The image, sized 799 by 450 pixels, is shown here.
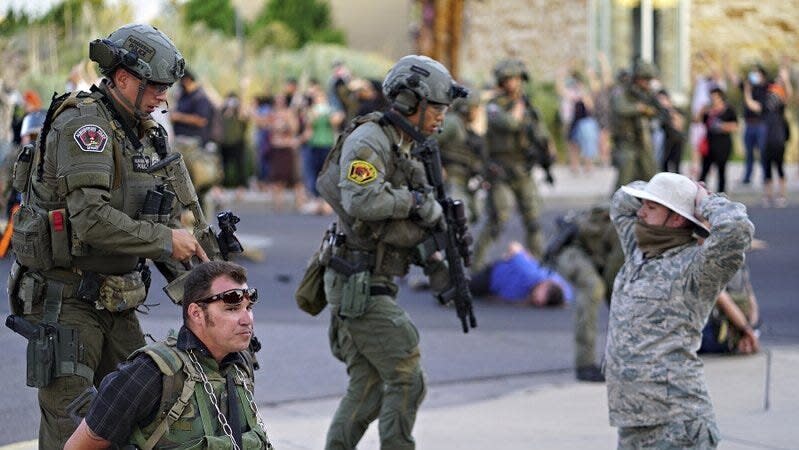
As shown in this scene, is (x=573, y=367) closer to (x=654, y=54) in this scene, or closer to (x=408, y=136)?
(x=408, y=136)

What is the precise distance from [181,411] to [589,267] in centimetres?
519

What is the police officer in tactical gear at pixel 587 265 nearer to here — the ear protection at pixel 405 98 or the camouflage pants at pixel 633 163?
the ear protection at pixel 405 98

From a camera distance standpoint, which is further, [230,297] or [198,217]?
[198,217]

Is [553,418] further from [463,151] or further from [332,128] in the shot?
[332,128]

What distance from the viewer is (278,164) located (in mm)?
20688

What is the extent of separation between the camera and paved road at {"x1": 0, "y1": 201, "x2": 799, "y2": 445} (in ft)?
28.2

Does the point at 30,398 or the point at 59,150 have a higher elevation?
the point at 59,150

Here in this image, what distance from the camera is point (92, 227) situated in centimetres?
533

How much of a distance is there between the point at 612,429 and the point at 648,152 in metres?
7.70

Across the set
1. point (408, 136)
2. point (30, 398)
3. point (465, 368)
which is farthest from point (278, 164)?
point (408, 136)

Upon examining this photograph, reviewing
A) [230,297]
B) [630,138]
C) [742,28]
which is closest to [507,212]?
[630,138]

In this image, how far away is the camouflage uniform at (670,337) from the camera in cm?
555

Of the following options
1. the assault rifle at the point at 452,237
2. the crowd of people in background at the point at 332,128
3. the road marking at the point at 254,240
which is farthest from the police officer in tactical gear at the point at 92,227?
the crowd of people in background at the point at 332,128

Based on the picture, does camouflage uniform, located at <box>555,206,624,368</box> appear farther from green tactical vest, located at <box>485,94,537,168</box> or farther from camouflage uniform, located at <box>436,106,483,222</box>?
green tactical vest, located at <box>485,94,537,168</box>
